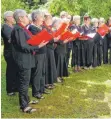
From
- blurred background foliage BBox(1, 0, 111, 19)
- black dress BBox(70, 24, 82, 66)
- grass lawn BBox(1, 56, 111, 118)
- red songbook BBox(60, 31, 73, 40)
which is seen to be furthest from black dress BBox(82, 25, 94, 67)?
blurred background foliage BBox(1, 0, 111, 19)

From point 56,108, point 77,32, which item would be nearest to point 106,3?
point 77,32

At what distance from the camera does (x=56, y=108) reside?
830 cm

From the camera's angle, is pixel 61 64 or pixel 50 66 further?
pixel 61 64

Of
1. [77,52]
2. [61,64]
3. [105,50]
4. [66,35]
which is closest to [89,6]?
[105,50]

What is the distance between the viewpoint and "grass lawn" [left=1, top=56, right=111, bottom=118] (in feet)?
25.9

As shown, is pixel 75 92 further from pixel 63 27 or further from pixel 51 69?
pixel 63 27

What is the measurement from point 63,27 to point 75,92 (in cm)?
→ 165

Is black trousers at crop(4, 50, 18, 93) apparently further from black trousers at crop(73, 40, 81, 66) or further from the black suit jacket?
black trousers at crop(73, 40, 81, 66)

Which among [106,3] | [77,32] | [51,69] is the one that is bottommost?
[51,69]

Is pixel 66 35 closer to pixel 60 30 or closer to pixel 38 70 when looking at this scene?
pixel 60 30

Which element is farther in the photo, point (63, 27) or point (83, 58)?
point (83, 58)

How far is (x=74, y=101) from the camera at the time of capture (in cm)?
891

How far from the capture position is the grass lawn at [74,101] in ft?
25.9

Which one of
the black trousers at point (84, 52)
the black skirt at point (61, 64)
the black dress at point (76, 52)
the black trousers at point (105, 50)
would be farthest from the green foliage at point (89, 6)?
the black skirt at point (61, 64)
